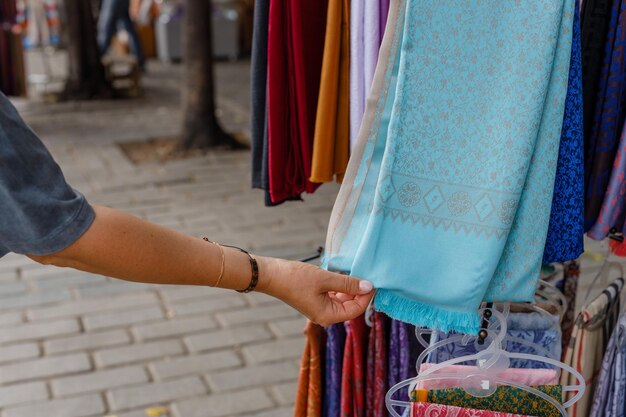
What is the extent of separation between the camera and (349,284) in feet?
5.85

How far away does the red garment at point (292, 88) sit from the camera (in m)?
2.15

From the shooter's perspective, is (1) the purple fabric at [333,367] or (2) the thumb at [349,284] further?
(1) the purple fabric at [333,367]

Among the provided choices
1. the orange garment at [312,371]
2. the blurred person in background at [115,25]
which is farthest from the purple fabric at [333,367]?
the blurred person in background at [115,25]

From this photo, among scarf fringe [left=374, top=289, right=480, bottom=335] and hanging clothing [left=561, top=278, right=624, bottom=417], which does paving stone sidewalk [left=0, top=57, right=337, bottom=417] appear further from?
scarf fringe [left=374, top=289, right=480, bottom=335]

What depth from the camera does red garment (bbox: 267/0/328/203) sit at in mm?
2154

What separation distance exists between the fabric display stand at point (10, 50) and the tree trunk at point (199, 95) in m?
2.71

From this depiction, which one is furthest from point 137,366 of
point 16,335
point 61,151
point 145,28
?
point 145,28

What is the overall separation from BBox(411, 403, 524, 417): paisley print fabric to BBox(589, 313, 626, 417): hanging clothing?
39 cm

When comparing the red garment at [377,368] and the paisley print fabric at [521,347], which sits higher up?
the paisley print fabric at [521,347]

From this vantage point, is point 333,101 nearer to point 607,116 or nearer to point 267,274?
point 267,274

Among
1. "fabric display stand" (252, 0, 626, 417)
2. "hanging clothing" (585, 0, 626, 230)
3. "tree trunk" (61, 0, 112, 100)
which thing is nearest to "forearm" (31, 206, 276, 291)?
"fabric display stand" (252, 0, 626, 417)

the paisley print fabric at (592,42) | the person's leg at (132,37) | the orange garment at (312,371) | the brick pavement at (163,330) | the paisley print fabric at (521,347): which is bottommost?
the brick pavement at (163,330)

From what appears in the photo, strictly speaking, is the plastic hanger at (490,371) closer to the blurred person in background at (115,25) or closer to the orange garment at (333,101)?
the orange garment at (333,101)

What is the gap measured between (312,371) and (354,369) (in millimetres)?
135
